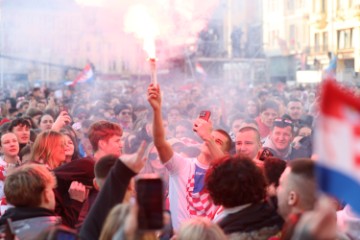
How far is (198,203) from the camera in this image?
6.30 m

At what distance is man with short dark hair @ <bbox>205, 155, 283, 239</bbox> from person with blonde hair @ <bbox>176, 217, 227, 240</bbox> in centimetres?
42

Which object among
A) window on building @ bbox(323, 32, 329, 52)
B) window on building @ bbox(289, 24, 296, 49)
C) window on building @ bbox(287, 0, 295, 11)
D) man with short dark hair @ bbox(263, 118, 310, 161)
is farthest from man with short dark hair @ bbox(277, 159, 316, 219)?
window on building @ bbox(289, 24, 296, 49)

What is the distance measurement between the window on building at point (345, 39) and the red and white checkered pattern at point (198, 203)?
29.2 metres

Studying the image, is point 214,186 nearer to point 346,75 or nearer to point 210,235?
point 210,235

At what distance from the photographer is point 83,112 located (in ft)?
47.1

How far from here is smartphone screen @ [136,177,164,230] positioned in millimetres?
3279

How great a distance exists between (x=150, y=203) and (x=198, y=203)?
2.98m

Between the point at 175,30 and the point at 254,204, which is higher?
the point at 175,30

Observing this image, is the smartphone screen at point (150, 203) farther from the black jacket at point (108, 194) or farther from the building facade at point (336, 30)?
the building facade at point (336, 30)

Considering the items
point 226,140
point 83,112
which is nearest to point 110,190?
point 226,140

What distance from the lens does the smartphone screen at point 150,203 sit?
10.8 ft

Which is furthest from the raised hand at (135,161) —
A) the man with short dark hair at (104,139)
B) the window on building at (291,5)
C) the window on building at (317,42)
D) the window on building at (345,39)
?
the window on building at (317,42)

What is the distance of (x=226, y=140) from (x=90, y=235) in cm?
302

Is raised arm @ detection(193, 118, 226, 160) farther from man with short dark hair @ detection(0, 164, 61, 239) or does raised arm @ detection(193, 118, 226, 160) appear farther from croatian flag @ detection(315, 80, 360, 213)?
croatian flag @ detection(315, 80, 360, 213)
